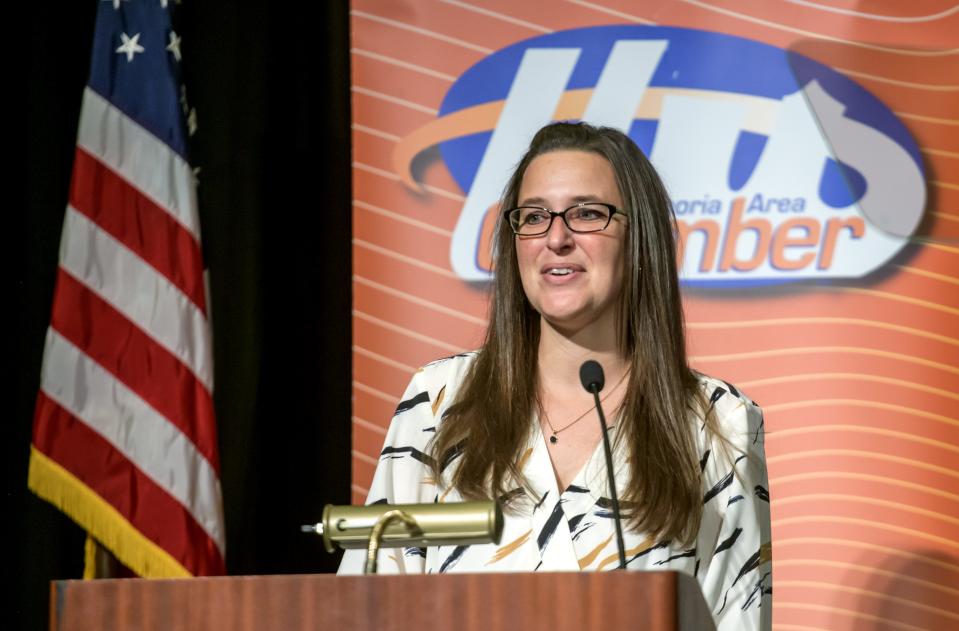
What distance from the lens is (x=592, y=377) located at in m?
2.27

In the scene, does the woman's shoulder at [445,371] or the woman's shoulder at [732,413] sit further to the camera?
the woman's shoulder at [445,371]

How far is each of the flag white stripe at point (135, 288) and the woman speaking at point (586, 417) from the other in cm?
121

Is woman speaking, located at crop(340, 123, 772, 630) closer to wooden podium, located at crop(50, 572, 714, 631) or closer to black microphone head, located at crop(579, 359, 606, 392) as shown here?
black microphone head, located at crop(579, 359, 606, 392)

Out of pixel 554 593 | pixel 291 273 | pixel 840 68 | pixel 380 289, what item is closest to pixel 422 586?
pixel 554 593

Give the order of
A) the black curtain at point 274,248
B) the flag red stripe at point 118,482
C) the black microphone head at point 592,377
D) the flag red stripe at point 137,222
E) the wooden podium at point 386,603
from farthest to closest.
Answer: the black curtain at point 274,248 → the flag red stripe at point 137,222 → the flag red stripe at point 118,482 → the black microphone head at point 592,377 → the wooden podium at point 386,603

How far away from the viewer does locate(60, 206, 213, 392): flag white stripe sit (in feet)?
12.0

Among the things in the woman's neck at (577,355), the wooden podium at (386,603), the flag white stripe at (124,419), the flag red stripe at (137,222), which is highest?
the flag red stripe at (137,222)

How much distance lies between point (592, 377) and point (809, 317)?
1414 millimetres

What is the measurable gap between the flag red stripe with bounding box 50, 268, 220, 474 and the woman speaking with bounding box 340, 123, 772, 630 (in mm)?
1181

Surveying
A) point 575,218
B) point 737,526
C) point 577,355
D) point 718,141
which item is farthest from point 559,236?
point 718,141

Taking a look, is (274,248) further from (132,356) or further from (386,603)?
(386,603)

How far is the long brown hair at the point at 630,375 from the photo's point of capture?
98.0 inches

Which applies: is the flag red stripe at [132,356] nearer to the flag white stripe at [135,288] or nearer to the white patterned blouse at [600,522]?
the flag white stripe at [135,288]

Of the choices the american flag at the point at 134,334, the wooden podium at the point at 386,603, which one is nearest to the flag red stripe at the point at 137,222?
the american flag at the point at 134,334
